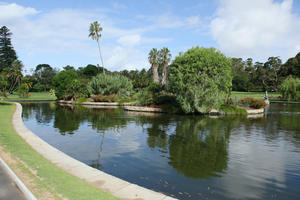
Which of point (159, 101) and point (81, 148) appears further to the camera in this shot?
point (159, 101)

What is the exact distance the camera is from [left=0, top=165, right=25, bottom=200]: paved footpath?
531 cm

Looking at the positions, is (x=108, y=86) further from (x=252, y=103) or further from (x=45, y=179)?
(x=45, y=179)

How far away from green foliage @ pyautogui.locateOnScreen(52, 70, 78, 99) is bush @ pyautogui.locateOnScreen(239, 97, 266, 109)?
1435 inches

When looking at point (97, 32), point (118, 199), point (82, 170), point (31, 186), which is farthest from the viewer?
point (97, 32)

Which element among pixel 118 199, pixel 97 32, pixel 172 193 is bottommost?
pixel 172 193

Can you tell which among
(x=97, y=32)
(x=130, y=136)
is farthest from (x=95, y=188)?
(x=97, y=32)

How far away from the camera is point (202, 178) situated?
7996 millimetres

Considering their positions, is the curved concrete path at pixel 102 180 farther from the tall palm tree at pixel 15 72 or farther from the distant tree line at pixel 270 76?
the distant tree line at pixel 270 76

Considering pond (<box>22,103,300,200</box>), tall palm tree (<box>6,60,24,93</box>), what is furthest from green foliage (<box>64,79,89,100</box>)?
pond (<box>22,103,300,200</box>)

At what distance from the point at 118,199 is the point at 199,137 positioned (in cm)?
1009

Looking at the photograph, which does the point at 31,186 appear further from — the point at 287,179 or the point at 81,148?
the point at 287,179

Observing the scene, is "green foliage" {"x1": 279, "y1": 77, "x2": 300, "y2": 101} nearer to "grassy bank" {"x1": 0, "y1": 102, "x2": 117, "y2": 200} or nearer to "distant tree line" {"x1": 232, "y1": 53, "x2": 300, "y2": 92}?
"distant tree line" {"x1": 232, "y1": 53, "x2": 300, "y2": 92}

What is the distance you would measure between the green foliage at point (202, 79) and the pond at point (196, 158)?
895 cm

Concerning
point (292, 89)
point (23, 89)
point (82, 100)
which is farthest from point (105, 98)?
point (292, 89)
